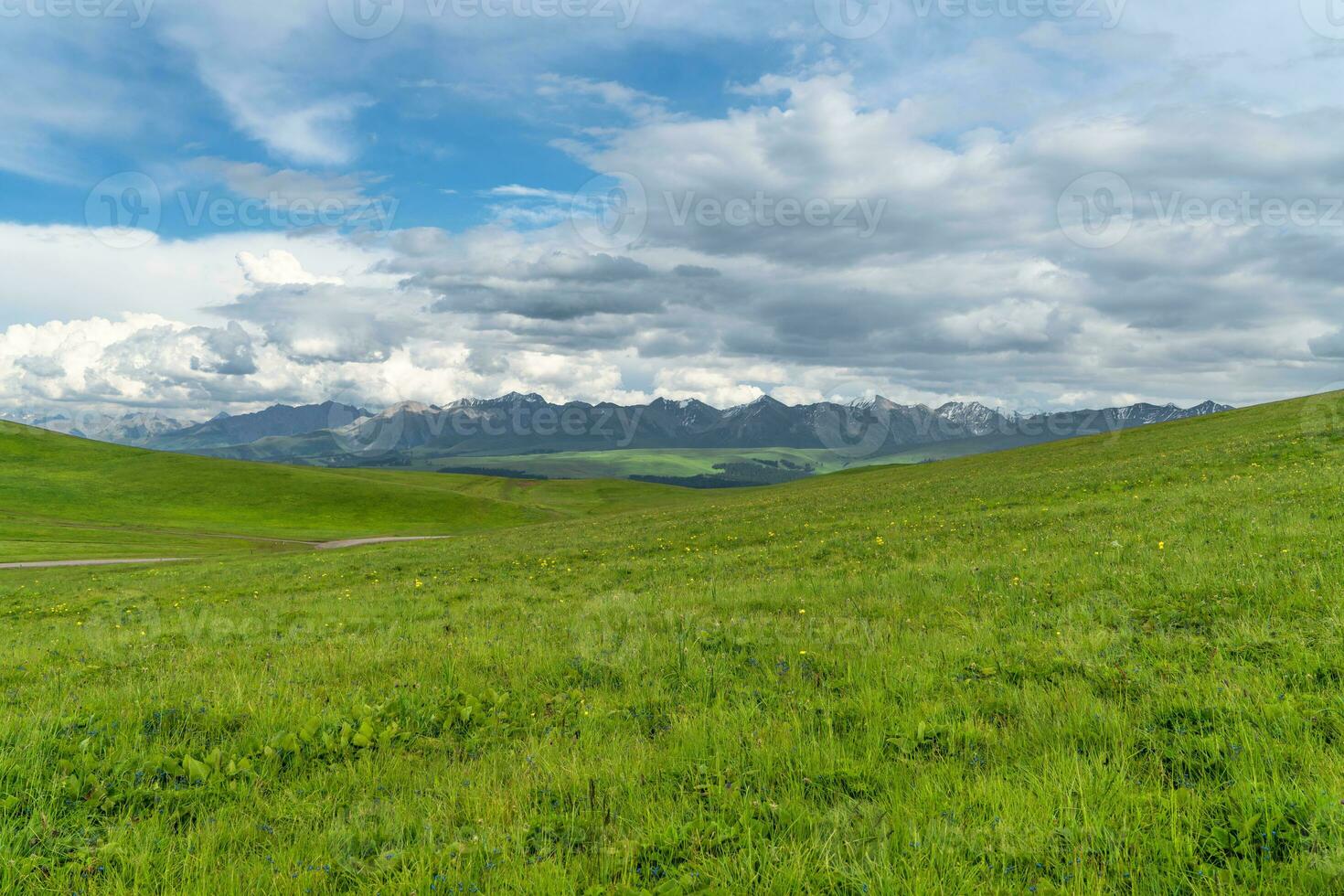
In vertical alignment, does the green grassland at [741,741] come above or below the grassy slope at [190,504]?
above

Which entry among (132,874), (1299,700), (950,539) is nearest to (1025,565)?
(950,539)

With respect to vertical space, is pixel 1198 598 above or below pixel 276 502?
above

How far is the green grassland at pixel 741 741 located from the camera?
4066 mm

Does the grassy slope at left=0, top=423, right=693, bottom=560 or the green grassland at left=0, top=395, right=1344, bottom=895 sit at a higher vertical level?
the green grassland at left=0, top=395, right=1344, bottom=895

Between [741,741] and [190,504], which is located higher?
[741,741]

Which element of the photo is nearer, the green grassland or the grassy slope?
the green grassland

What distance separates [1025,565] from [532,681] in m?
10.2

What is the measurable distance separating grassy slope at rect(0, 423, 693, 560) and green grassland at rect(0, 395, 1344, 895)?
63.8m

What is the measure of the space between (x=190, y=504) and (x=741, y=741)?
416 feet

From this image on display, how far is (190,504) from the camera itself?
341 ft

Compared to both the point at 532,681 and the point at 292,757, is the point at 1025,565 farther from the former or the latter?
the point at 292,757

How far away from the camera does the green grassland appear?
4.07 m

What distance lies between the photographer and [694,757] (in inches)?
223

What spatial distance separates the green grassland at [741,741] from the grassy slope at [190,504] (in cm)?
6377
